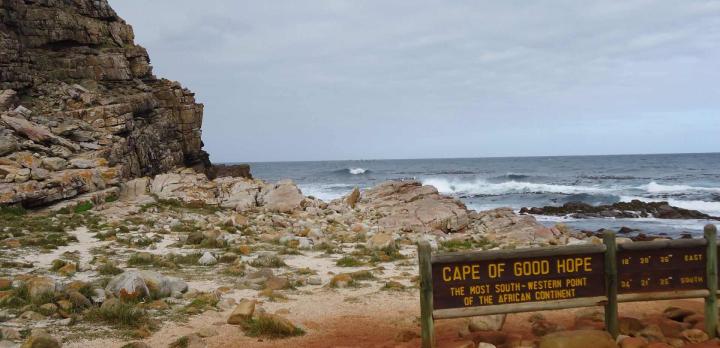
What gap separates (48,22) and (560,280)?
1415 inches

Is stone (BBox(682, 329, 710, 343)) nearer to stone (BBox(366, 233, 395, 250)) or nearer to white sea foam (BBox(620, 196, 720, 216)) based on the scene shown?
stone (BBox(366, 233, 395, 250))

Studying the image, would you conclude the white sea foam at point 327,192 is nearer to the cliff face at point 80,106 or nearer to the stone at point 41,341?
the cliff face at point 80,106

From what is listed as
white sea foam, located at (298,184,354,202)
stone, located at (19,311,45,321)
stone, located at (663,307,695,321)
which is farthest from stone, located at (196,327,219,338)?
white sea foam, located at (298,184,354,202)

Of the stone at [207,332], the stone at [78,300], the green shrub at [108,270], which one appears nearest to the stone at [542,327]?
the stone at [207,332]

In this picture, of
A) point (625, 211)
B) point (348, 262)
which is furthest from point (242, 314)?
point (625, 211)

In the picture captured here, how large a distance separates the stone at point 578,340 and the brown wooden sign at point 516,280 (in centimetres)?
48

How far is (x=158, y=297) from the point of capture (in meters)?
9.56

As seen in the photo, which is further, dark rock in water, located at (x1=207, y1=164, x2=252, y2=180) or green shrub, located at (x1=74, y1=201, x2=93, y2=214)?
dark rock in water, located at (x1=207, y1=164, x2=252, y2=180)

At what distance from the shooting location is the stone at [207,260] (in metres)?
13.2

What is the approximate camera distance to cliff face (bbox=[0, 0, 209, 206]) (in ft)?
77.5

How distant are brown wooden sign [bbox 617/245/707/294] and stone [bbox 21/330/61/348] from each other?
24.8ft

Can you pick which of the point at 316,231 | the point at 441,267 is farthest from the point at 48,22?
the point at 441,267

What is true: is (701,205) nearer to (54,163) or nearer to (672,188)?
(672,188)

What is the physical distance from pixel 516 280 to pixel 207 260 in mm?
8801
